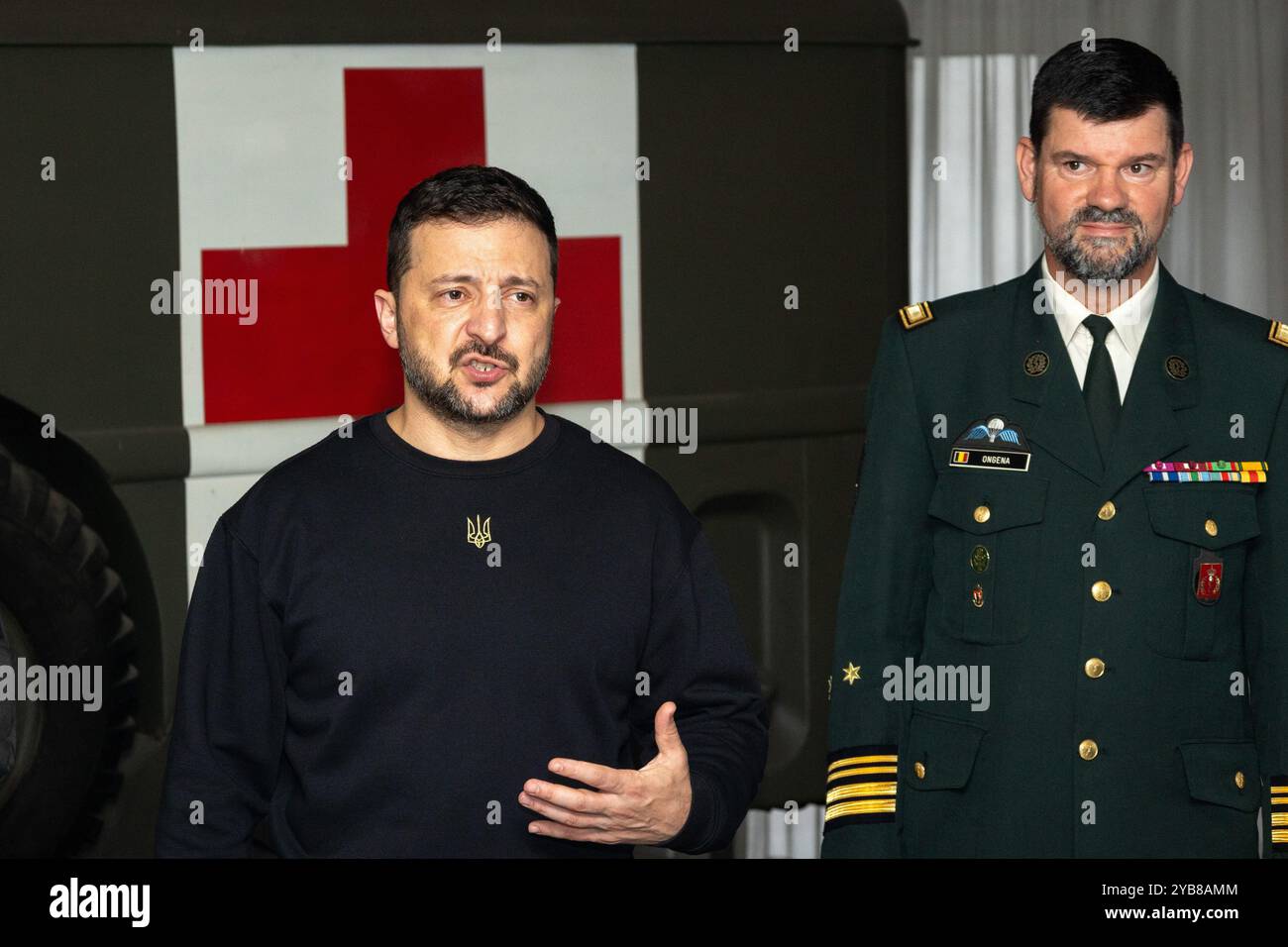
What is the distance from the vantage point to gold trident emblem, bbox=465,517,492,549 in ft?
5.14

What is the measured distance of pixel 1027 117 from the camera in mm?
2627

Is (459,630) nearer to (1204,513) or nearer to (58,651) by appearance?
(1204,513)

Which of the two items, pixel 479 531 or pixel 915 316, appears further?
pixel 915 316

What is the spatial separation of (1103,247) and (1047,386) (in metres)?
0.15

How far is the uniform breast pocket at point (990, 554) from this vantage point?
5.41ft

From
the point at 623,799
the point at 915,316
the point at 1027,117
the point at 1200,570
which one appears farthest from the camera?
the point at 1027,117

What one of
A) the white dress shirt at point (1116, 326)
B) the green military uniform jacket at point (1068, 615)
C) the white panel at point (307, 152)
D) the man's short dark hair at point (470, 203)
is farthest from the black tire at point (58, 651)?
the white dress shirt at point (1116, 326)

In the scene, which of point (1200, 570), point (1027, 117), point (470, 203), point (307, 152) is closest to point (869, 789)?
point (1200, 570)

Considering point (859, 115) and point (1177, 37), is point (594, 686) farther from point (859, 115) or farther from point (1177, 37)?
point (1177, 37)

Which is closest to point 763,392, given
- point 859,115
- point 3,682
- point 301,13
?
point 859,115

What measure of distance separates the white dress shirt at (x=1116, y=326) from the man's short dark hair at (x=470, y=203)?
510mm

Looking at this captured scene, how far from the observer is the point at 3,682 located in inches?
88.6

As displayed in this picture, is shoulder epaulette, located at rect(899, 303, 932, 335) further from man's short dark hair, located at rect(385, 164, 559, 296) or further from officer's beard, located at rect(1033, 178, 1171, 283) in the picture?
man's short dark hair, located at rect(385, 164, 559, 296)

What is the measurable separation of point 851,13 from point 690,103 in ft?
0.91
